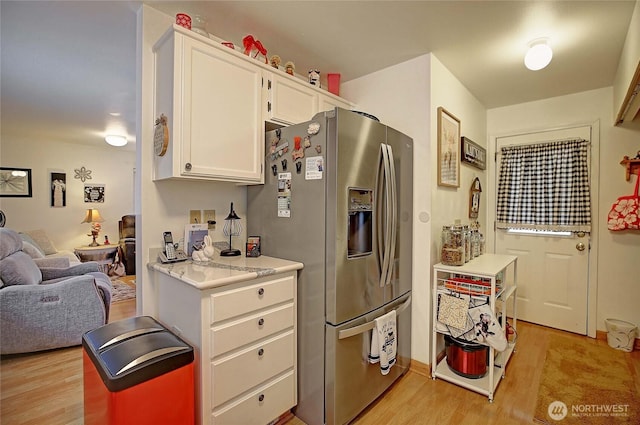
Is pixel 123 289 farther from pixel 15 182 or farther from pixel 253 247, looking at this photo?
pixel 253 247

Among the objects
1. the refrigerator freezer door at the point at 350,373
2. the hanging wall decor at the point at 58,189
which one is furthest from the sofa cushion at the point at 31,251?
the refrigerator freezer door at the point at 350,373

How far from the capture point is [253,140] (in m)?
1.95

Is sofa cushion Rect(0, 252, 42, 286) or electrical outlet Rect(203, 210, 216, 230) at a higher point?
electrical outlet Rect(203, 210, 216, 230)

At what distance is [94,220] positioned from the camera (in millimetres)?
5477

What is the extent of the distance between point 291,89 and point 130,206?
5454mm

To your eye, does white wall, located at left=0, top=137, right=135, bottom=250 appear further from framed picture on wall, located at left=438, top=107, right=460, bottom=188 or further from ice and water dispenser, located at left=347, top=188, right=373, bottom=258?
framed picture on wall, located at left=438, top=107, right=460, bottom=188

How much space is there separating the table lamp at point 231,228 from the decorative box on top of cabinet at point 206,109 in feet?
0.92

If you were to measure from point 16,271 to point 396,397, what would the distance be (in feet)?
11.0

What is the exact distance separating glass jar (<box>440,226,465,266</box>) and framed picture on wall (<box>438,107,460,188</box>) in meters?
0.39

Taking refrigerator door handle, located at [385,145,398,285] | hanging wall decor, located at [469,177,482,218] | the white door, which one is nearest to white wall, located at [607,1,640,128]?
the white door

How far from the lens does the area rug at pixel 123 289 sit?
13.5 ft

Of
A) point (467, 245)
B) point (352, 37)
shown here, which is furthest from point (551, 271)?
point (352, 37)

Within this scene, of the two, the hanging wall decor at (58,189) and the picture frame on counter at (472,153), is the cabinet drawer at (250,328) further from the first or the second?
the hanging wall decor at (58,189)

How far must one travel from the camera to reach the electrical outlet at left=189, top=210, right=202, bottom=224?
2002 mm
